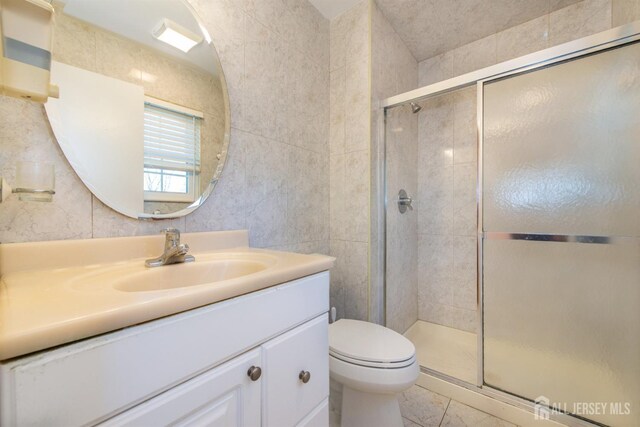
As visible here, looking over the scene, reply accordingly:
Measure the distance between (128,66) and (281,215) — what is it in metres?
0.83

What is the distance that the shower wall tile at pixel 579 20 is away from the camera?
1.53m

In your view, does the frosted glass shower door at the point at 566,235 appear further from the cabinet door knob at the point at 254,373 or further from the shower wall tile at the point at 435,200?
the cabinet door knob at the point at 254,373

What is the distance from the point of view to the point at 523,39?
1.76m

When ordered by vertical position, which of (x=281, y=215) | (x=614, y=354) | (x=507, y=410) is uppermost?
(x=281, y=215)

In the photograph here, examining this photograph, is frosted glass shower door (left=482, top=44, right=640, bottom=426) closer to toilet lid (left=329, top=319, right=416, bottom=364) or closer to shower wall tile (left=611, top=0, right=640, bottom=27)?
shower wall tile (left=611, top=0, right=640, bottom=27)

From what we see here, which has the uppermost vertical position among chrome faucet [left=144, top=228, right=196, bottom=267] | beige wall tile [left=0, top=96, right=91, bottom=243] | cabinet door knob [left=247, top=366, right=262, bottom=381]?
beige wall tile [left=0, top=96, right=91, bottom=243]

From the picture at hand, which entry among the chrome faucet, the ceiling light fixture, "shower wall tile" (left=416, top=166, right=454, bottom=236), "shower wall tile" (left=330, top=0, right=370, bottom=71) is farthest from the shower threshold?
the ceiling light fixture

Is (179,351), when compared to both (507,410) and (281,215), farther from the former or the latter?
(507,410)

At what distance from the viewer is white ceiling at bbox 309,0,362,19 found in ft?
5.10

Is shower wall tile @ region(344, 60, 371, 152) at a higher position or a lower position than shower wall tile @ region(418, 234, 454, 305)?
higher

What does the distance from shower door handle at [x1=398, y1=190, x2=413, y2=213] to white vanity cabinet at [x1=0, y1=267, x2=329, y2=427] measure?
1.22 meters

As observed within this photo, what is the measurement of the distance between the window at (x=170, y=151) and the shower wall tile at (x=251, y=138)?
10cm

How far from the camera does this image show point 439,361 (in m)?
1.63

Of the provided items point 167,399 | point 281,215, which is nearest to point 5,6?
point 167,399
